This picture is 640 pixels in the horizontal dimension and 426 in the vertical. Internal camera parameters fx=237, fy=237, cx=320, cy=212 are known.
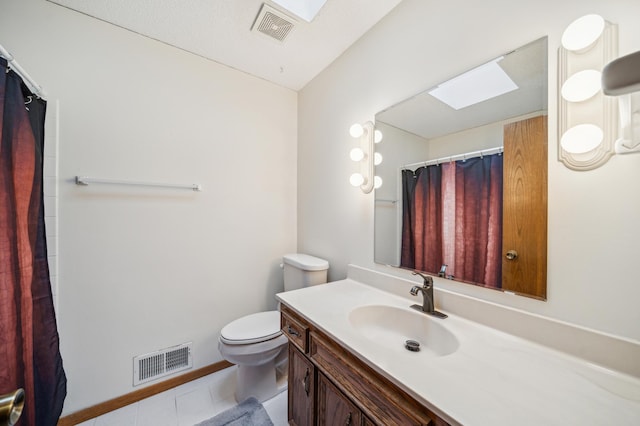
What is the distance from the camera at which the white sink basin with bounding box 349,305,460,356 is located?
0.94 meters

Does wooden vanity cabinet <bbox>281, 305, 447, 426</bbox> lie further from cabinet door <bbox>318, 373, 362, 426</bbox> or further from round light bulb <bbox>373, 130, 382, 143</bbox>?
round light bulb <bbox>373, 130, 382, 143</bbox>

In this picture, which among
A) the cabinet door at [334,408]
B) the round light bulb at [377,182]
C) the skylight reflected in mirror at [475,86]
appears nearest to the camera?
the cabinet door at [334,408]

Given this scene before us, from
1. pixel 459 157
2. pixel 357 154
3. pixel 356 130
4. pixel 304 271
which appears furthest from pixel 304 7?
pixel 304 271

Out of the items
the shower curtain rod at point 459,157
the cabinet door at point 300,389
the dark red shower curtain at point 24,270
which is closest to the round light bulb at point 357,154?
the shower curtain rod at point 459,157

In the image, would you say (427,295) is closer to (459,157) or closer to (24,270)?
(459,157)

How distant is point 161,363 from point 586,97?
2.47 metres

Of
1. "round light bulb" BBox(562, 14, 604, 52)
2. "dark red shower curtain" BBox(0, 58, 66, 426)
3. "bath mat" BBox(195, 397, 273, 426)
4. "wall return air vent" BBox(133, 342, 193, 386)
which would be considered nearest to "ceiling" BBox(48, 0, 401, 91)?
"dark red shower curtain" BBox(0, 58, 66, 426)

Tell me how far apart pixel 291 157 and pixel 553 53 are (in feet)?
5.61

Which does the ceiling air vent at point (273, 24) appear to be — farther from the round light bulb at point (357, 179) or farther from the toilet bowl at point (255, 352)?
the toilet bowl at point (255, 352)

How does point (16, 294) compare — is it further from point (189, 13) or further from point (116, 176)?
point (189, 13)

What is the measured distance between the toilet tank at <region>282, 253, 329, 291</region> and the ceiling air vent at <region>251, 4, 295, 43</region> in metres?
1.50

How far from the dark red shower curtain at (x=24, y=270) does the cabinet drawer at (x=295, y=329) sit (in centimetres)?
97

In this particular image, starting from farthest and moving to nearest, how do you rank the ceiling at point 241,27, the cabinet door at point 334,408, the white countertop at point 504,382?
the ceiling at point 241,27
the cabinet door at point 334,408
the white countertop at point 504,382

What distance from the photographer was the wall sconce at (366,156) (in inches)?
56.4
